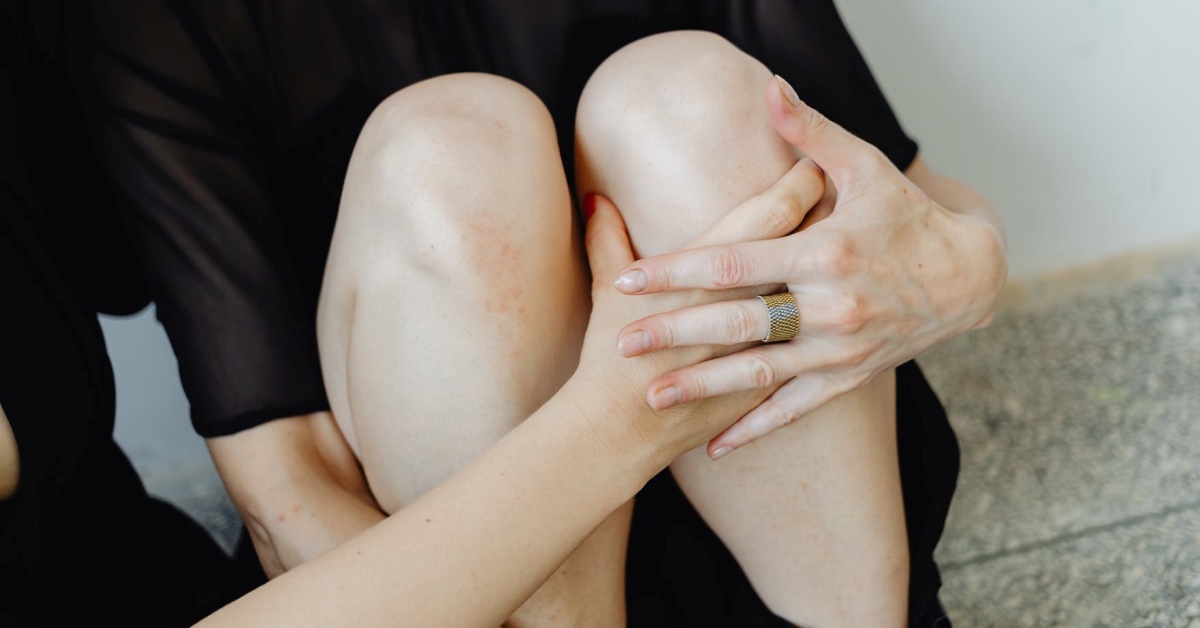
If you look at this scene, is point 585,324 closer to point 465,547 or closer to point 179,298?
point 465,547

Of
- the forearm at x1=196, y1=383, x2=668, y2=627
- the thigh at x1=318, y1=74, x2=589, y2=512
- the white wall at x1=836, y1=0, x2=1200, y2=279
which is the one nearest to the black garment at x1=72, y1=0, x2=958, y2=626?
the thigh at x1=318, y1=74, x2=589, y2=512

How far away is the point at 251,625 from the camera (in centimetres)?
60

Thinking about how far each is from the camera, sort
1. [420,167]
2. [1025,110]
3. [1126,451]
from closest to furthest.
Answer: [420,167], [1126,451], [1025,110]

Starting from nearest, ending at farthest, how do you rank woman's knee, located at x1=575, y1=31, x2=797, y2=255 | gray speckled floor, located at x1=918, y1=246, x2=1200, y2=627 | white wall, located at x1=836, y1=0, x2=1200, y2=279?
woman's knee, located at x1=575, y1=31, x2=797, y2=255 → gray speckled floor, located at x1=918, y1=246, x2=1200, y2=627 → white wall, located at x1=836, y1=0, x2=1200, y2=279

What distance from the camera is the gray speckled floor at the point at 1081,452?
108 centimetres

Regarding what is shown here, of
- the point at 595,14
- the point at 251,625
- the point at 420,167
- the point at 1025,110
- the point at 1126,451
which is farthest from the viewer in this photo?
the point at 1025,110

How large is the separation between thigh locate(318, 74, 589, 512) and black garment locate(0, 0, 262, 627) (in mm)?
206

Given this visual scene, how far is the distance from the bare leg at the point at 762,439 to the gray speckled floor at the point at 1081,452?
345 millimetres

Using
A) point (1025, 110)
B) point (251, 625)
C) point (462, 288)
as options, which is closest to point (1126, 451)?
point (1025, 110)

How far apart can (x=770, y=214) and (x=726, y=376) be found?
116mm

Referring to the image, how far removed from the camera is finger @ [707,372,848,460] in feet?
2.39

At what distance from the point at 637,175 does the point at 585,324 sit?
4.8 inches

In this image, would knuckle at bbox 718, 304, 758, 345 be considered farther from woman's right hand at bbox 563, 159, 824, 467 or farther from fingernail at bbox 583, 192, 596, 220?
fingernail at bbox 583, 192, 596, 220

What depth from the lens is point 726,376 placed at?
693 mm
